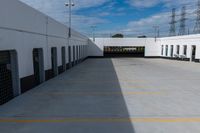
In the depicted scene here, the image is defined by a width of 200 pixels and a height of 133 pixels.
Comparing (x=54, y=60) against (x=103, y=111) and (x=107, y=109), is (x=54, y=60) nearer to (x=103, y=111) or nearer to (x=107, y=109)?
(x=107, y=109)

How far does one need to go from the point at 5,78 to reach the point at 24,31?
2.48 meters

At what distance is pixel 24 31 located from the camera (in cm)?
894

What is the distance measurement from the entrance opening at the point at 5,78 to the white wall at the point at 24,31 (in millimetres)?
443

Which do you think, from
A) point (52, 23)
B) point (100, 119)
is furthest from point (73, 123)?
point (52, 23)

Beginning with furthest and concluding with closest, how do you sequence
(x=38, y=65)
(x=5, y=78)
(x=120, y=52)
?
1. (x=120, y=52)
2. (x=38, y=65)
3. (x=5, y=78)

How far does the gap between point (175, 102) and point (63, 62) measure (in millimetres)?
11742

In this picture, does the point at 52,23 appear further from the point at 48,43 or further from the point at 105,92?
the point at 105,92

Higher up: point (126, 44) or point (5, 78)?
point (126, 44)

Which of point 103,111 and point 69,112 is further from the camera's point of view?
point 103,111

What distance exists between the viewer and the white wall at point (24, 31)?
725cm

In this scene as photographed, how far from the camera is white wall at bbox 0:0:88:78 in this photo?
7254mm

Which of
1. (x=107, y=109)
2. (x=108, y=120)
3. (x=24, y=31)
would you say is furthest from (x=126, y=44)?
(x=108, y=120)

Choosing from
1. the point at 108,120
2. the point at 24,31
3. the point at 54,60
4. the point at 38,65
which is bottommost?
the point at 108,120

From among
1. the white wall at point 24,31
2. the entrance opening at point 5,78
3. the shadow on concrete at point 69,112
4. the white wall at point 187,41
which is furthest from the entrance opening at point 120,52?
the entrance opening at point 5,78
